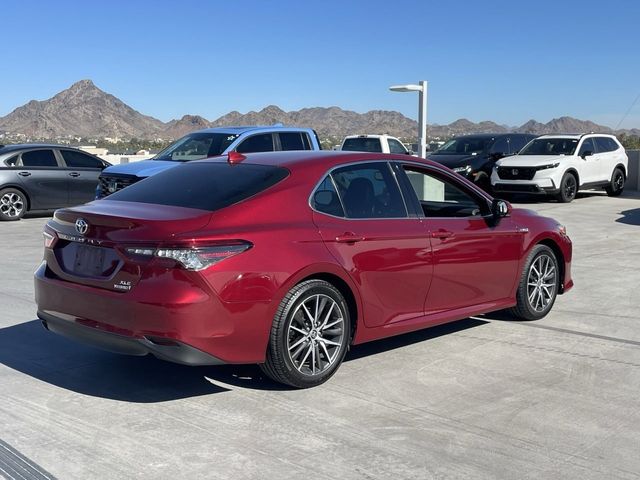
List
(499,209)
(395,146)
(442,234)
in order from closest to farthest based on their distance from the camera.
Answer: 1. (442,234)
2. (499,209)
3. (395,146)

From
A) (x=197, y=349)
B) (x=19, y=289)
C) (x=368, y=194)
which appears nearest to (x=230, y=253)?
(x=197, y=349)

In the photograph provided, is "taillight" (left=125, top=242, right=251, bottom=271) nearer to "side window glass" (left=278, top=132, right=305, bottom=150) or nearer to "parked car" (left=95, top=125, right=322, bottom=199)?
"parked car" (left=95, top=125, right=322, bottom=199)

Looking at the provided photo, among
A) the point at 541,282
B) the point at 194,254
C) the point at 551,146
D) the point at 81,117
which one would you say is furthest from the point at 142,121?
the point at 194,254

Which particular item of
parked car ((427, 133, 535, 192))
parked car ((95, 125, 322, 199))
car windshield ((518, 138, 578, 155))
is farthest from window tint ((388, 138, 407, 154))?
parked car ((95, 125, 322, 199))

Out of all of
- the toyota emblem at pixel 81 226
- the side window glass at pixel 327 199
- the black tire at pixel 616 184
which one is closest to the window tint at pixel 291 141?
the side window glass at pixel 327 199

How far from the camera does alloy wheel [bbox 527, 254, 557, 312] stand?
23.6 ft

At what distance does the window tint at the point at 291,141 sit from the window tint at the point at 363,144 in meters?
6.56

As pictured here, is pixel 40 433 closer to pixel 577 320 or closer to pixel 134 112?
pixel 577 320

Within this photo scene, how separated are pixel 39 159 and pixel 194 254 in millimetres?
12910

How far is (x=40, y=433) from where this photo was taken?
14.6 ft

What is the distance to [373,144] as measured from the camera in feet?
69.4

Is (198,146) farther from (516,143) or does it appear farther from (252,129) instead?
(516,143)

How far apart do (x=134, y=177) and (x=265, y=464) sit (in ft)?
31.2

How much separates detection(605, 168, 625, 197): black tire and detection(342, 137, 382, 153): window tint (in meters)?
6.48
